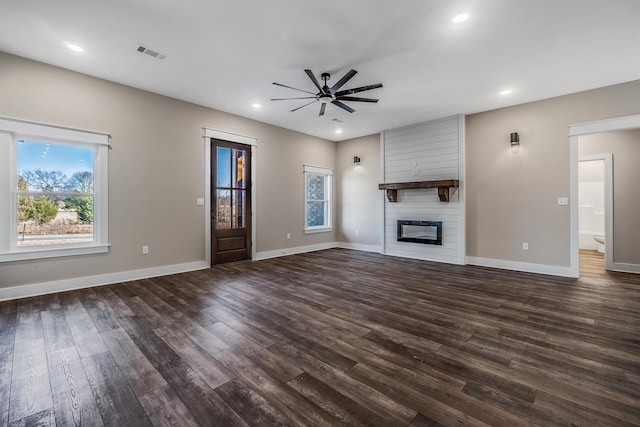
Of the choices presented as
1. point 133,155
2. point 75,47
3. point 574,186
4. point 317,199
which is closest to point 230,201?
point 133,155

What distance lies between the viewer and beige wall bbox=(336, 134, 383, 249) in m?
6.79

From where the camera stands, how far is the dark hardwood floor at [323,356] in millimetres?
1483

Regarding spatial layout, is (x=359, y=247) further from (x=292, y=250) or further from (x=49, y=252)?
(x=49, y=252)

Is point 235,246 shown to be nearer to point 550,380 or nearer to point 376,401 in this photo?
point 376,401

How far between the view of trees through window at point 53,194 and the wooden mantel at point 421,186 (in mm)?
5409

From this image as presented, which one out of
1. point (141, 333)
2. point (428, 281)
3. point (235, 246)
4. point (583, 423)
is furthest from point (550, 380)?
point (235, 246)

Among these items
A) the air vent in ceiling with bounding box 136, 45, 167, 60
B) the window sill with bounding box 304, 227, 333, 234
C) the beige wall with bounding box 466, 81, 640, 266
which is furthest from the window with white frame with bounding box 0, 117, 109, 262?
the beige wall with bounding box 466, 81, 640, 266

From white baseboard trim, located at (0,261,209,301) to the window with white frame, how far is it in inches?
15.0

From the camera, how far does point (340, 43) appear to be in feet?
9.95

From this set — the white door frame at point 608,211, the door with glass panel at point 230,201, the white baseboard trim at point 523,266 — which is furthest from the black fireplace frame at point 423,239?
the door with glass panel at point 230,201

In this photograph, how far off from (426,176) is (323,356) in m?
4.79

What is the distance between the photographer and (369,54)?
3.24 m

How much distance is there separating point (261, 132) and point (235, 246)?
Result: 2504 millimetres

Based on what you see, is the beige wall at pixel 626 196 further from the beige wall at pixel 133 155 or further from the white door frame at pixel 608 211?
the beige wall at pixel 133 155
